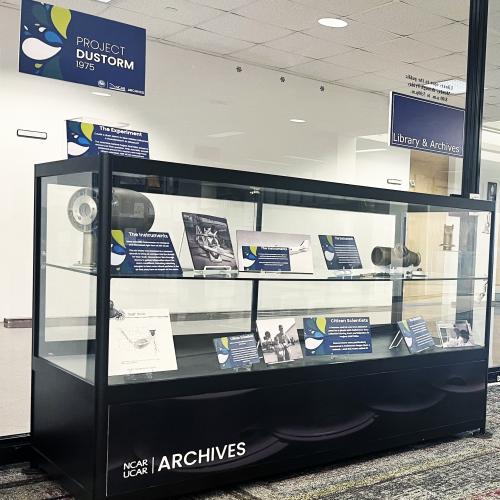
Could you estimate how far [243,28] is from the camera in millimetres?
3922

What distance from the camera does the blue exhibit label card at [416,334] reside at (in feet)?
11.2

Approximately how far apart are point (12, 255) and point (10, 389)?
112 cm

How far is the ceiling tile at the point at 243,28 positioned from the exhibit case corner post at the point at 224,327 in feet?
4.36

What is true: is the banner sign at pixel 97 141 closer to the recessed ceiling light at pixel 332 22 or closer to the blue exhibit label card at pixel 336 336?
the blue exhibit label card at pixel 336 336

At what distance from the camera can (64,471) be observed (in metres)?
2.60

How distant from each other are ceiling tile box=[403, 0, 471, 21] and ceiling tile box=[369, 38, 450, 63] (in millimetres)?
252

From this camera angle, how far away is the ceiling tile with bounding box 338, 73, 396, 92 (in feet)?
14.3

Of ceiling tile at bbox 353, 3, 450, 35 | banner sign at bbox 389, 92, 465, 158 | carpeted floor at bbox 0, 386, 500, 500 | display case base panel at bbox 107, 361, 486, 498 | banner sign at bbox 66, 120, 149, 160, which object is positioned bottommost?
carpeted floor at bbox 0, 386, 500, 500

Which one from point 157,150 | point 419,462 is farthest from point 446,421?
point 157,150

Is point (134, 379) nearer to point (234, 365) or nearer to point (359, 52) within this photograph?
point (234, 365)

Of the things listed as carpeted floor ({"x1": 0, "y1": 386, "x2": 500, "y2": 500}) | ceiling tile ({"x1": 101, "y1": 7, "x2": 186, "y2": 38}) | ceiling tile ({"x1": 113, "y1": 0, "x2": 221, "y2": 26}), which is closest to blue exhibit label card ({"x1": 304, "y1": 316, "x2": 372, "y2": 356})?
carpeted floor ({"x1": 0, "y1": 386, "x2": 500, "y2": 500})

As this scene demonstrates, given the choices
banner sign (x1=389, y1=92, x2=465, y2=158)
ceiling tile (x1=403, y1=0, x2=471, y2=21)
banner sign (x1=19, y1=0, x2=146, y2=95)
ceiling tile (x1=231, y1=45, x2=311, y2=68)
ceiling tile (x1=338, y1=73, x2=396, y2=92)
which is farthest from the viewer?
ceiling tile (x1=403, y1=0, x2=471, y2=21)

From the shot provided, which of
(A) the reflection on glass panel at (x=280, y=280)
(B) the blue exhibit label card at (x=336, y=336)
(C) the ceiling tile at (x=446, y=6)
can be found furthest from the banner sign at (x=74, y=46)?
(C) the ceiling tile at (x=446, y=6)

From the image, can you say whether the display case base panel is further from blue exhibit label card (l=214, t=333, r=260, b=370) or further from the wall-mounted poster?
the wall-mounted poster
